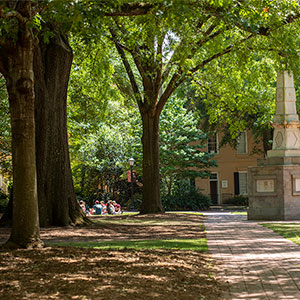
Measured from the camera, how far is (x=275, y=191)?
63.1 feet

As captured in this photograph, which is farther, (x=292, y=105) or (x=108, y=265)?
(x=292, y=105)

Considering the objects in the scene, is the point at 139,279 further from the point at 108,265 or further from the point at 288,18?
the point at 288,18

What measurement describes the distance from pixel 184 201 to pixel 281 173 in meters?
17.3

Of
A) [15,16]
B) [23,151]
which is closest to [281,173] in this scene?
[23,151]

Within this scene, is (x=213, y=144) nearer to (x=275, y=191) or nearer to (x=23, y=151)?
(x=275, y=191)

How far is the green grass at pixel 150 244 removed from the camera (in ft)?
33.3

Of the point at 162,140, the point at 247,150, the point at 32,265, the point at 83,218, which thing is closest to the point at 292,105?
the point at 83,218

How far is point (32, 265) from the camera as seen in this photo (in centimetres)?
745

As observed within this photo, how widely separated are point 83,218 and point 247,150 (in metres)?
31.7

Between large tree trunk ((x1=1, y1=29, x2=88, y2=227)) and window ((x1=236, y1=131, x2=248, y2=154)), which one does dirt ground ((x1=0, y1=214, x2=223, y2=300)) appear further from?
window ((x1=236, y1=131, x2=248, y2=154))

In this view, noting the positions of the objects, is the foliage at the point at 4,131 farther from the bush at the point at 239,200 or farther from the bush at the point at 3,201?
the bush at the point at 239,200

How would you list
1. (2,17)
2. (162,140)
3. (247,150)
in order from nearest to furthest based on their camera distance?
1. (2,17)
2. (162,140)
3. (247,150)

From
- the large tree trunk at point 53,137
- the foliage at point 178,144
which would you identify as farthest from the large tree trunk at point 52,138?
the foliage at point 178,144

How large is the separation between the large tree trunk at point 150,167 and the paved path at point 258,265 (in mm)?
9217
